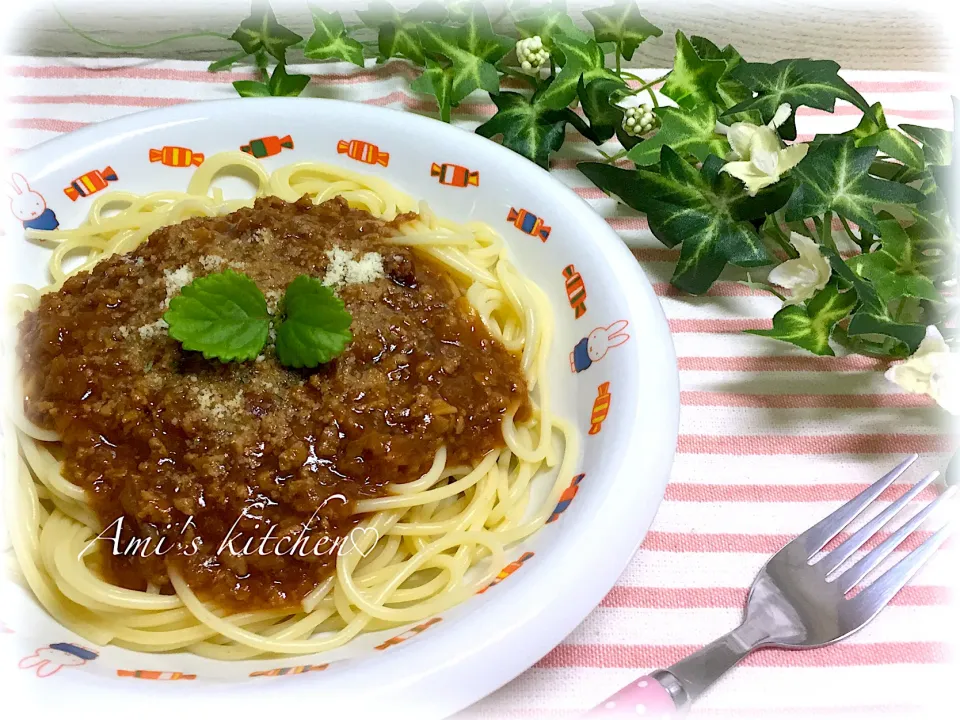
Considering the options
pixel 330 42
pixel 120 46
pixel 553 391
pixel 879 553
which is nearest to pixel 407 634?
pixel 553 391

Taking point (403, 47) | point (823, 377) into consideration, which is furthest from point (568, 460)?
point (403, 47)

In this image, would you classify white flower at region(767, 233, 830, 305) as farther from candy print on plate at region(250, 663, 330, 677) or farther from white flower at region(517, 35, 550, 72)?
candy print on plate at region(250, 663, 330, 677)

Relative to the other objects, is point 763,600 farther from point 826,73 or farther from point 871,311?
point 826,73

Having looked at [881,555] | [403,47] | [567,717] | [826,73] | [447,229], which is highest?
[826,73]

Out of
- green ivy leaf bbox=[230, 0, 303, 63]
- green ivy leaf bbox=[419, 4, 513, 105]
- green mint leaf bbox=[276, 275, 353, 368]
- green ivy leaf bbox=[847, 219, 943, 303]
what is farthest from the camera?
green ivy leaf bbox=[230, 0, 303, 63]

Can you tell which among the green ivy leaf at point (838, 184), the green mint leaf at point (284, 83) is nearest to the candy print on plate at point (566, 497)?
the green ivy leaf at point (838, 184)

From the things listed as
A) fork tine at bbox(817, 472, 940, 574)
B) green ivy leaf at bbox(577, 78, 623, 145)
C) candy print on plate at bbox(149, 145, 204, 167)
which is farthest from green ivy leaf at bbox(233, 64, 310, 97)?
fork tine at bbox(817, 472, 940, 574)
